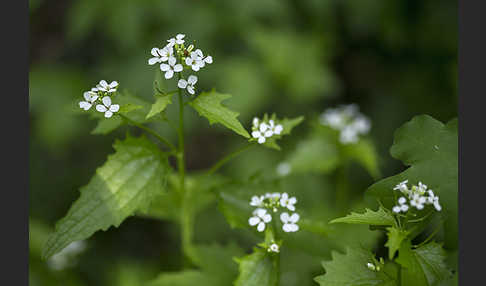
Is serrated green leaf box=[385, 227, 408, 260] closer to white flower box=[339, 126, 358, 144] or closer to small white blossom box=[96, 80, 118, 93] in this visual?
small white blossom box=[96, 80, 118, 93]

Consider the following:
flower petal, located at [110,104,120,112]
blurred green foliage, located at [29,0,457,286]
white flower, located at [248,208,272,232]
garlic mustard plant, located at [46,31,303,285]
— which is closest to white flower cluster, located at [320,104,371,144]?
blurred green foliage, located at [29,0,457,286]

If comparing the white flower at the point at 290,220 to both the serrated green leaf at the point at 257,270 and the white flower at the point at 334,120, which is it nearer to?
the serrated green leaf at the point at 257,270

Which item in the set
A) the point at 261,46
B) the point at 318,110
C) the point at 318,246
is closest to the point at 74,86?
the point at 261,46

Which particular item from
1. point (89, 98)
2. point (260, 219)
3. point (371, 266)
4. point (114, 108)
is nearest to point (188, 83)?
point (114, 108)

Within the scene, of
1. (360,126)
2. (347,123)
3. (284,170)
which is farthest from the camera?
(347,123)

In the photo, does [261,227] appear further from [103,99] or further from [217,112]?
[103,99]

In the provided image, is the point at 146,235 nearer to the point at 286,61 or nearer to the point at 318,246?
the point at 286,61
